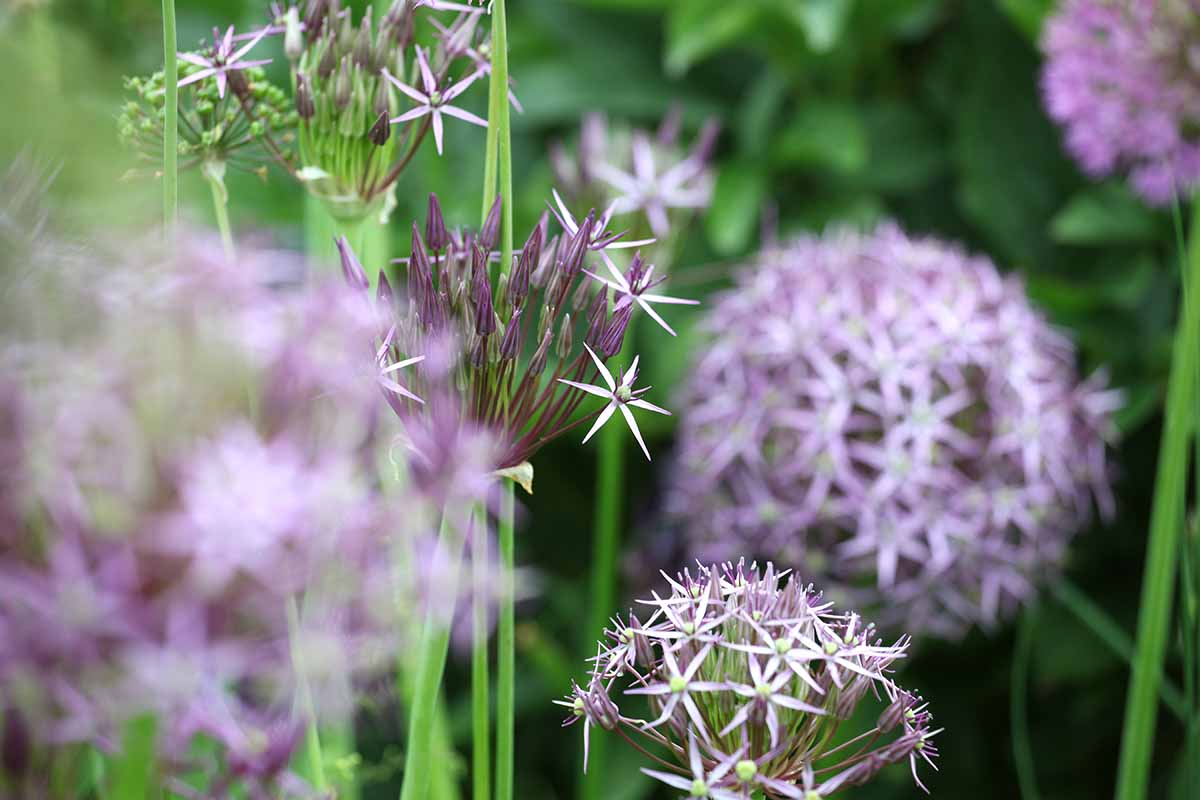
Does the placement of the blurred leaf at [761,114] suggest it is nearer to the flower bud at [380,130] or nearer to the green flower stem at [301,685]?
the flower bud at [380,130]

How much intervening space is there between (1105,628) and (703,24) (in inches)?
33.2

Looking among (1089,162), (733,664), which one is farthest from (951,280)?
(733,664)

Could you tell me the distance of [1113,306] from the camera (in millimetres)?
1387

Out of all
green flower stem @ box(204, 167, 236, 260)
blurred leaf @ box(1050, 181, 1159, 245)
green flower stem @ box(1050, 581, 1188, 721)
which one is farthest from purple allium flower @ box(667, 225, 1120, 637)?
green flower stem @ box(204, 167, 236, 260)

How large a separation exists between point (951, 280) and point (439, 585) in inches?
34.9

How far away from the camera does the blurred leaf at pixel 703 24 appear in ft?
4.47

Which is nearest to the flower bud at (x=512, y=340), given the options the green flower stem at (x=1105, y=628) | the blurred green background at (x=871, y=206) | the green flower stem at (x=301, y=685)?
the green flower stem at (x=301, y=685)

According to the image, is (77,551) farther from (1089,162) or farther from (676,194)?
(1089,162)

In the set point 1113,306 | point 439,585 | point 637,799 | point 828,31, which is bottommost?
point 637,799

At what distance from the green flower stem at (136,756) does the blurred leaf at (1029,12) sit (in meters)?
1.30

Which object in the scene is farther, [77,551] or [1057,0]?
[1057,0]

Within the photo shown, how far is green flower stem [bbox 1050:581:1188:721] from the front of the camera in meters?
0.75

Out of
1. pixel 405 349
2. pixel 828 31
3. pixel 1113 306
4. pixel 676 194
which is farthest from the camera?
pixel 1113 306

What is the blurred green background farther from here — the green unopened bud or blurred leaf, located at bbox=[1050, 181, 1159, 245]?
the green unopened bud
